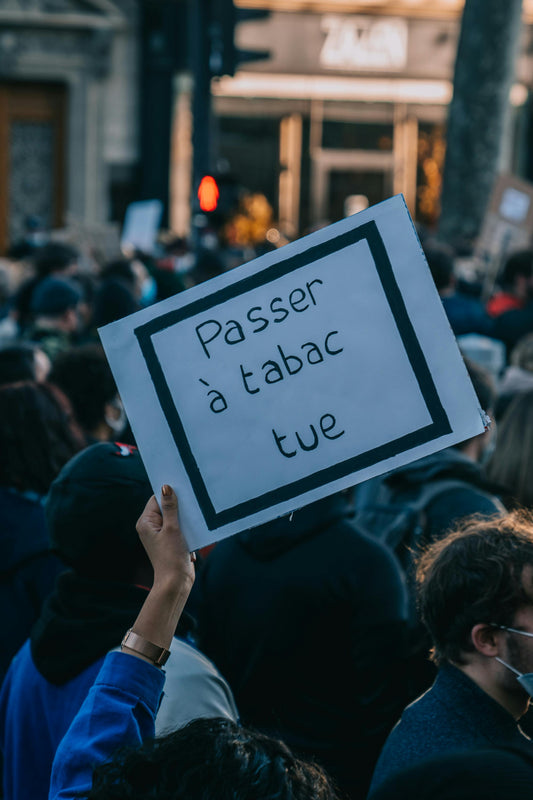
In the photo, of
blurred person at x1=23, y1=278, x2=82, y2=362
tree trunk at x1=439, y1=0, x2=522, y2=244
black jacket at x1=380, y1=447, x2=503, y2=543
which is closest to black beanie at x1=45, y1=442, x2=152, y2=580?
black jacket at x1=380, y1=447, x2=503, y2=543

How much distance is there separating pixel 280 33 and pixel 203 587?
48.0 feet

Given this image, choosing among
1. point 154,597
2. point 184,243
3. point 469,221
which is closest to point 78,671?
point 154,597

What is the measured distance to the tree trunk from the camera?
10.3 meters

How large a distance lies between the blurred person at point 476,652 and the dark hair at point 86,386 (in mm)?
2001

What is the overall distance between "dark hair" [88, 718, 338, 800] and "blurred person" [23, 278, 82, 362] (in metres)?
4.10

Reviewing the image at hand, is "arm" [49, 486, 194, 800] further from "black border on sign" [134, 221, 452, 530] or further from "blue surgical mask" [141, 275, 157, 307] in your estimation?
"blue surgical mask" [141, 275, 157, 307]

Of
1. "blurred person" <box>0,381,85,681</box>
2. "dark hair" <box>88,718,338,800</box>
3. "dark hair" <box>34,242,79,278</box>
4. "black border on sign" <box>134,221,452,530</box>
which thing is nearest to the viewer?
"dark hair" <box>88,718,338,800</box>

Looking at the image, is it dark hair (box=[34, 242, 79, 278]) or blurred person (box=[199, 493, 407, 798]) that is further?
dark hair (box=[34, 242, 79, 278])

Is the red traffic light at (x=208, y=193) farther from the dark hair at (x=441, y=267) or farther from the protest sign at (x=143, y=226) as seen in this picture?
the dark hair at (x=441, y=267)

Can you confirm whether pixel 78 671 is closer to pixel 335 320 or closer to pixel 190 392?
pixel 190 392

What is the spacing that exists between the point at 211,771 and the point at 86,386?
2.69 metres

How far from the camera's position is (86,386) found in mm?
3623

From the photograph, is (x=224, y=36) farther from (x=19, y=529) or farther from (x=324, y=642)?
(x=324, y=642)

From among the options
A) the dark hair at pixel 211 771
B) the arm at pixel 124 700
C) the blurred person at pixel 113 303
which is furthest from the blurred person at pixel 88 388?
the dark hair at pixel 211 771
